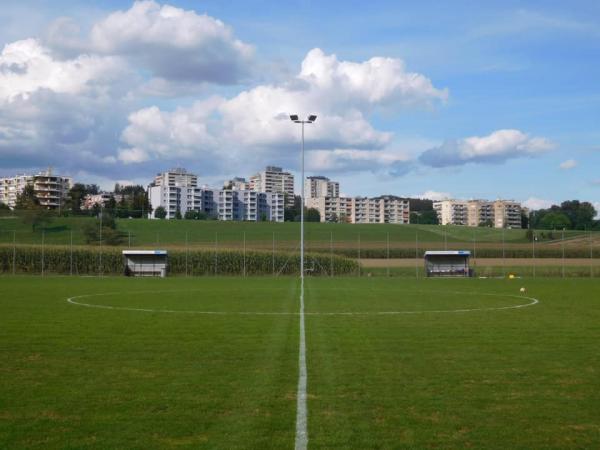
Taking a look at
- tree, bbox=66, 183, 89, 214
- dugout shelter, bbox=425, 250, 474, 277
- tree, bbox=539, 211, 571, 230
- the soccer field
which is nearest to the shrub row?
dugout shelter, bbox=425, 250, 474, 277

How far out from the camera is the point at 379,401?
27.8 ft

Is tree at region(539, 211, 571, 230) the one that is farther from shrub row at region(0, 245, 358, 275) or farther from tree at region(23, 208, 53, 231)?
tree at region(23, 208, 53, 231)

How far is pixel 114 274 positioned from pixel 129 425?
163 feet

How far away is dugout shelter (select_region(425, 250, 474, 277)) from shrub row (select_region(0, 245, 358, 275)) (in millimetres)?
6491

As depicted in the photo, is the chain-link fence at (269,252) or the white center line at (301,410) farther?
the chain-link fence at (269,252)

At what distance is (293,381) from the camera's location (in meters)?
9.62

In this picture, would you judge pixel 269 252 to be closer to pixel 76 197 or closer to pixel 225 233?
pixel 225 233

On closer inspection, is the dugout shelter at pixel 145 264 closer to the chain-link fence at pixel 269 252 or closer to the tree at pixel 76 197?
the chain-link fence at pixel 269 252

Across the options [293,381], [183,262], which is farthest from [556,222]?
[293,381]

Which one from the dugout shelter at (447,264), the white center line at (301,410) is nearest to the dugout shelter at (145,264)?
the dugout shelter at (447,264)

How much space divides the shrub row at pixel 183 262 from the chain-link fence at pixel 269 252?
0.08 metres

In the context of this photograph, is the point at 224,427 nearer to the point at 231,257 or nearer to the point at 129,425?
the point at 129,425

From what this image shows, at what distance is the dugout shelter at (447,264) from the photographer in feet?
173

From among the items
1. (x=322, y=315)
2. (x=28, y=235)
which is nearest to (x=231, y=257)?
(x=28, y=235)
